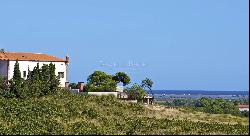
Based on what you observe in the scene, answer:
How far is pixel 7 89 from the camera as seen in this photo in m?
58.5

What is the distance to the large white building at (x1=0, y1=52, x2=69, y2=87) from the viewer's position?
6397 centimetres

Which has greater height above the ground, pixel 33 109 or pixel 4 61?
pixel 4 61

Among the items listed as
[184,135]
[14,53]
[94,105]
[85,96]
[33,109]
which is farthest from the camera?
[14,53]

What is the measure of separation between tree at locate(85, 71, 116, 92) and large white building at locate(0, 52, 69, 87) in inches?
137

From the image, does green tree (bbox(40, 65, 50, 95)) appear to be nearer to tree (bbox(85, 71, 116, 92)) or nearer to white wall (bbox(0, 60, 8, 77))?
white wall (bbox(0, 60, 8, 77))

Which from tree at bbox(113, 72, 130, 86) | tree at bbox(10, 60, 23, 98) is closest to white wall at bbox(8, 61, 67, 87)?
tree at bbox(10, 60, 23, 98)

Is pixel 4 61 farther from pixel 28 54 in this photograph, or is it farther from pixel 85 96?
pixel 85 96

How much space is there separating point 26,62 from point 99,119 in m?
19.2

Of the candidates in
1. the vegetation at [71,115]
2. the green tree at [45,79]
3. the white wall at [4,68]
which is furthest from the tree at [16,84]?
the white wall at [4,68]

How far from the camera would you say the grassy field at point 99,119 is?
43.0m

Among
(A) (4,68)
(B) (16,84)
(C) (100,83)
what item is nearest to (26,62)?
(A) (4,68)

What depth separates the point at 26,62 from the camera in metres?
65.8

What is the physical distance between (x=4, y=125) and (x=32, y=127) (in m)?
2.56

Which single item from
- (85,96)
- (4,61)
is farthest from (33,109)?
(4,61)
